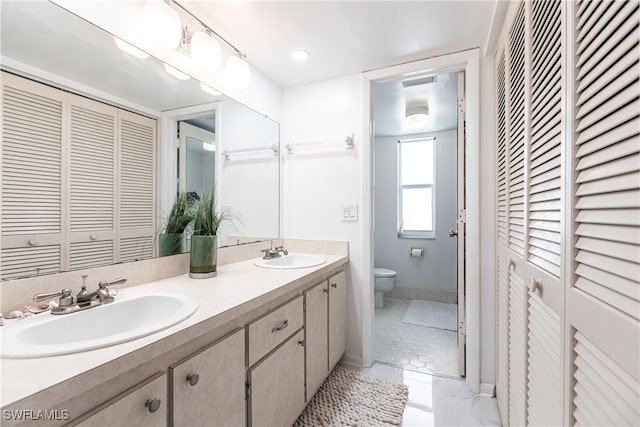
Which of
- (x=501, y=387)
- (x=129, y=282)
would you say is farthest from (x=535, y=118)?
(x=129, y=282)

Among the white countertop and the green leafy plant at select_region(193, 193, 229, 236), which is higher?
the green leafy plant at select_region(193, 193, 229, 236)

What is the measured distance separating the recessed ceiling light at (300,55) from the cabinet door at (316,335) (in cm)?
148

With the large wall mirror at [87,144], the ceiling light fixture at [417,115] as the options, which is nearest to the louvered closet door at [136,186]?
the large wall mirror at [87,144]

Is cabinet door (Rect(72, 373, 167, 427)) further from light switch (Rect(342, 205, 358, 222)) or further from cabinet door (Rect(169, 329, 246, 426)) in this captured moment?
light switch (Rect(342, 205, 358, 222))

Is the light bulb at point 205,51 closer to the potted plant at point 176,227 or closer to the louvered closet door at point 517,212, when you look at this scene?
the potted plant at point 176,227

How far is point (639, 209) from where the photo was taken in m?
0.43

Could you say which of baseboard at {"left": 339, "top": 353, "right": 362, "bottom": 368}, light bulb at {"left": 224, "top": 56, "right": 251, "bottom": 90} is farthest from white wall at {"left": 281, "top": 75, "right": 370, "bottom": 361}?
light bulb at {"left": 224, "top": 56, "right": 251, "bottom": 90}

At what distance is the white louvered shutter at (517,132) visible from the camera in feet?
3.66

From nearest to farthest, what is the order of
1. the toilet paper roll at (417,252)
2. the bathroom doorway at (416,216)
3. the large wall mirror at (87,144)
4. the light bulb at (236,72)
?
the large wall mirror at (87,144) < the light bulb at (236,72) < the bathroom doorway at (416,216) < the toilet paper roll at (417,252)

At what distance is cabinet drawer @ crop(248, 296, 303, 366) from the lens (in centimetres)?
112

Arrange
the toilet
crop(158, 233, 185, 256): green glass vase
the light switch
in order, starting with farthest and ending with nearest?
the toilet < the light switch < crop(158, 233, 185, 256): green glass vase

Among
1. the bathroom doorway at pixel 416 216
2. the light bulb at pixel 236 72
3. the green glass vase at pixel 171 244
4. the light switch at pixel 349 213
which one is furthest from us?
the bathroom doorway at pixel 416 216

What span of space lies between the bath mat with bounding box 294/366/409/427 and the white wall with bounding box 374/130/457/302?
199 centimetres

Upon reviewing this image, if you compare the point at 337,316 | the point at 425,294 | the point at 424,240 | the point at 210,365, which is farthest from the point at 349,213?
the point at 425,294
